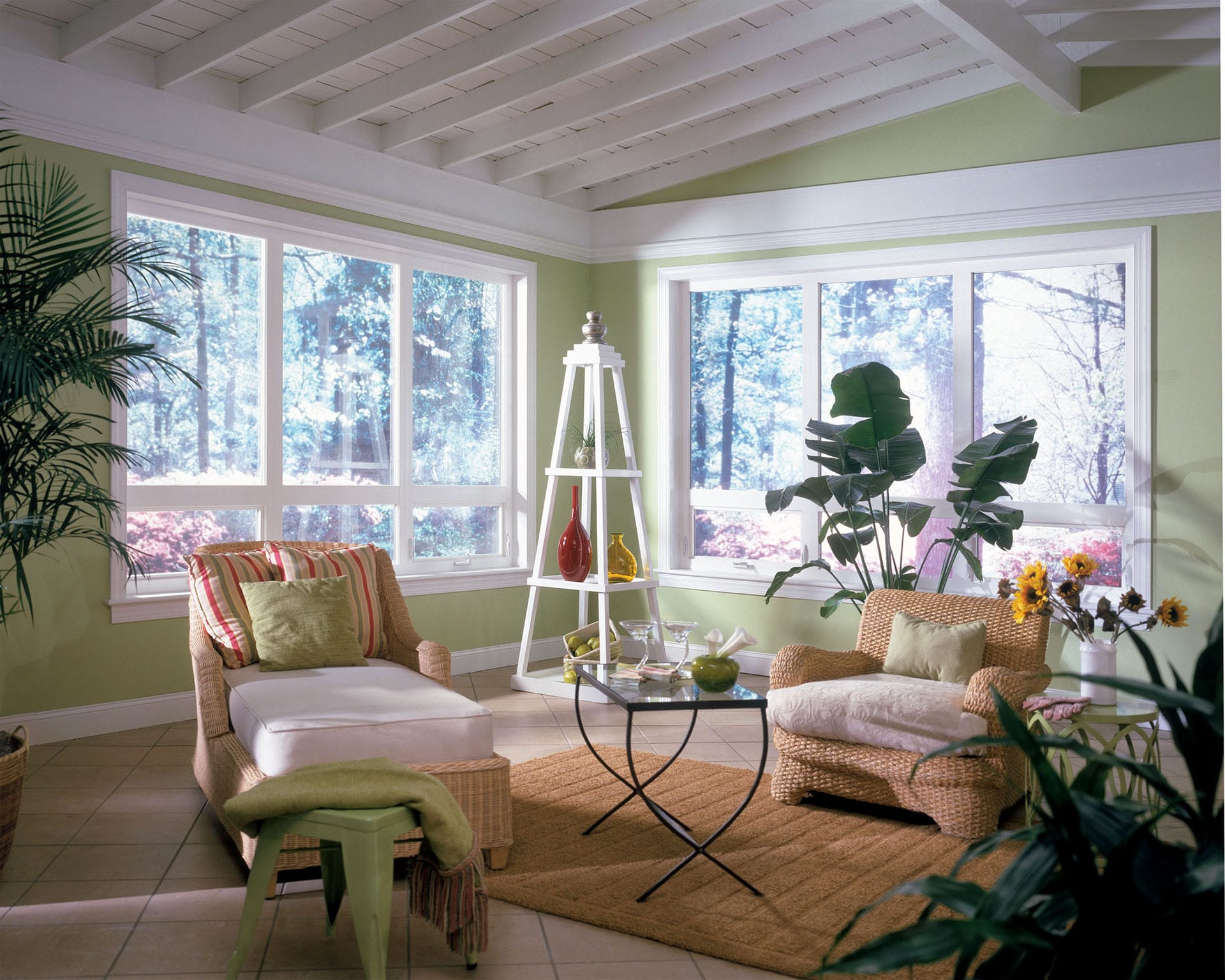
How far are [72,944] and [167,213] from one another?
347cm

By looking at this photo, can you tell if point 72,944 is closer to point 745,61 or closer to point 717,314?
point 745,61

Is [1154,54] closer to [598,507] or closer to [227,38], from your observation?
[598,507]

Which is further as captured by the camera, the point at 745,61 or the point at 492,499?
the point at 492,499

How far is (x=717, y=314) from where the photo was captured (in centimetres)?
686

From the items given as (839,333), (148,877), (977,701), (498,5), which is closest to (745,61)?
(498,5)

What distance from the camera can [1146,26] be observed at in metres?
5.01

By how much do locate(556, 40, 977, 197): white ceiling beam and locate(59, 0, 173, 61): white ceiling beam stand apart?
9.51 feet

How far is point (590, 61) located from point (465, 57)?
23.2 inches

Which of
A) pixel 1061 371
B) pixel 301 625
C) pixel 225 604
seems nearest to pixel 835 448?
pixel 1061 371

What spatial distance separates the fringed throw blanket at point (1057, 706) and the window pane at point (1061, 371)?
2.42 m

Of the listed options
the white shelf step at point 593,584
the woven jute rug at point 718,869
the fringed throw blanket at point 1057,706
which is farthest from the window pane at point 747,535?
the fringed throw blanket at point 1057,706

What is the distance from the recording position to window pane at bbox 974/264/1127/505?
5.58 meters

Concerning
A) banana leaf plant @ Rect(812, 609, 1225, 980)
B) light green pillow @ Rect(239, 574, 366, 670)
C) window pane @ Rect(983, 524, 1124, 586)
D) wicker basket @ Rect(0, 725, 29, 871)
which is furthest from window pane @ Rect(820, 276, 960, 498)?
banana leaf plant @ Rect(812, 609, 1225, 980)

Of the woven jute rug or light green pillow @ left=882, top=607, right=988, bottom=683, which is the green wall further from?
light green pillow @ left=882, top=607, right=988, bottom=683
